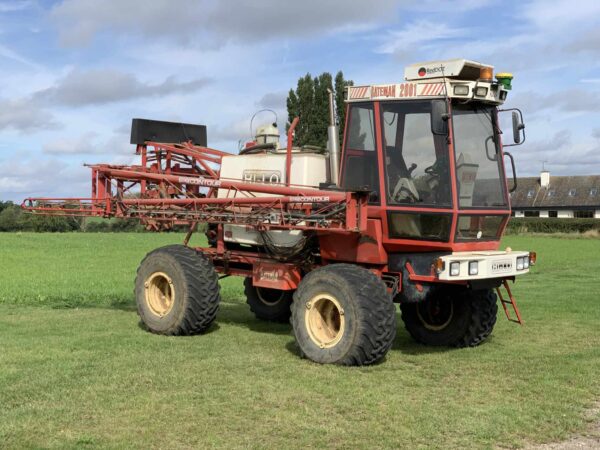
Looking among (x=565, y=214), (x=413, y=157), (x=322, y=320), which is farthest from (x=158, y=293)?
(x=565, y=214)

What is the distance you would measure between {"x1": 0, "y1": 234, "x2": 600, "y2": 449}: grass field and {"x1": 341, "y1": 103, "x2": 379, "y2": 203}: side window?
7.07ft

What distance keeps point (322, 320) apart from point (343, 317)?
0.57 meters

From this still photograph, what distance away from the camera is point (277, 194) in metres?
9.26

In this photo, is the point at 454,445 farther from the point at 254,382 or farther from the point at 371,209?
the point at 371,209

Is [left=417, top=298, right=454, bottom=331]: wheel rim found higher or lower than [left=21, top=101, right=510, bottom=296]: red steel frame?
lower

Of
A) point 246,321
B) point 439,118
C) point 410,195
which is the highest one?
point 439,118

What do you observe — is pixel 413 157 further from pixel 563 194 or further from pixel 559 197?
pixel 563 194

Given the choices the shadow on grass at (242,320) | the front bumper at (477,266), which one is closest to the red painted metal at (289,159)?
the shadow on grass at (242,320)

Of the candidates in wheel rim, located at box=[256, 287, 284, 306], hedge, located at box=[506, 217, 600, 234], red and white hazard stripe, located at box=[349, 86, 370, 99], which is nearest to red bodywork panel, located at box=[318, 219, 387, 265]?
red and white hazard stripe, located at box=[349, 86, 370, 99]

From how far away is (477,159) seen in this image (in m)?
8.69

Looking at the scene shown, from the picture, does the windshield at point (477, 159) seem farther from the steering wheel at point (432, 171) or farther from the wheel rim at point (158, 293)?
the wheel rim at point (158, 293)

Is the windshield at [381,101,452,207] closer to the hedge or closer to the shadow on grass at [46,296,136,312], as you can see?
the shadow on grass at [46,296,136,312]

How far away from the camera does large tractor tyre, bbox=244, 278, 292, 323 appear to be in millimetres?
11500

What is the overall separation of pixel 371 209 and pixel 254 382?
2.61m
